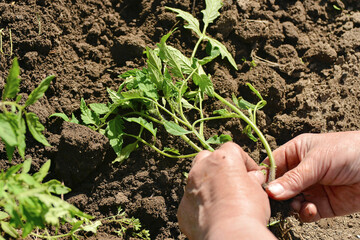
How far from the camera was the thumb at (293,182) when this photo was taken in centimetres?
210

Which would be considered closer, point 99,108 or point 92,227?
point 92,227

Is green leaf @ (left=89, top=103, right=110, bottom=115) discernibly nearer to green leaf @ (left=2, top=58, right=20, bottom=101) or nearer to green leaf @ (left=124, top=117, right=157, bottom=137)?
green leaf @ (left=124, top=117, right=157, bottom=137)

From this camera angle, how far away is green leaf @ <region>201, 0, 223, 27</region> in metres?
2.80

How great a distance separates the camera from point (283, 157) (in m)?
2.42

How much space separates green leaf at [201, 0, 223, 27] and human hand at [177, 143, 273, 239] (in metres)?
1.11

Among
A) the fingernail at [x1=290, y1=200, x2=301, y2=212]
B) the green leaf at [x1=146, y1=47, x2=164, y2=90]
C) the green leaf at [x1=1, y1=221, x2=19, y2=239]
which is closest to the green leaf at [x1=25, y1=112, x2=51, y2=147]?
the green leaf at [x1=1, y1=221, x2=19, y2=239]

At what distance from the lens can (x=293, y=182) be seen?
2096 millimetres

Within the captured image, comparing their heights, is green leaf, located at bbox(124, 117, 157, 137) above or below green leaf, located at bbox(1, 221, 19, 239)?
above

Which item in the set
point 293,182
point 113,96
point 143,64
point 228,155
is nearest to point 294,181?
point 293,182

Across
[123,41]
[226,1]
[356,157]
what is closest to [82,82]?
[123,41]

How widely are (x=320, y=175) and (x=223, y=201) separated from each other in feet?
2.24

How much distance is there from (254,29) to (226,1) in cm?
29

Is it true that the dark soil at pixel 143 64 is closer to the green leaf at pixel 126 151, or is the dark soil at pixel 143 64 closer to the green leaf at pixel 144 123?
the green leaf at pixel 126 151

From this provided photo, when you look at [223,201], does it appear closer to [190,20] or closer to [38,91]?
[38,91]
